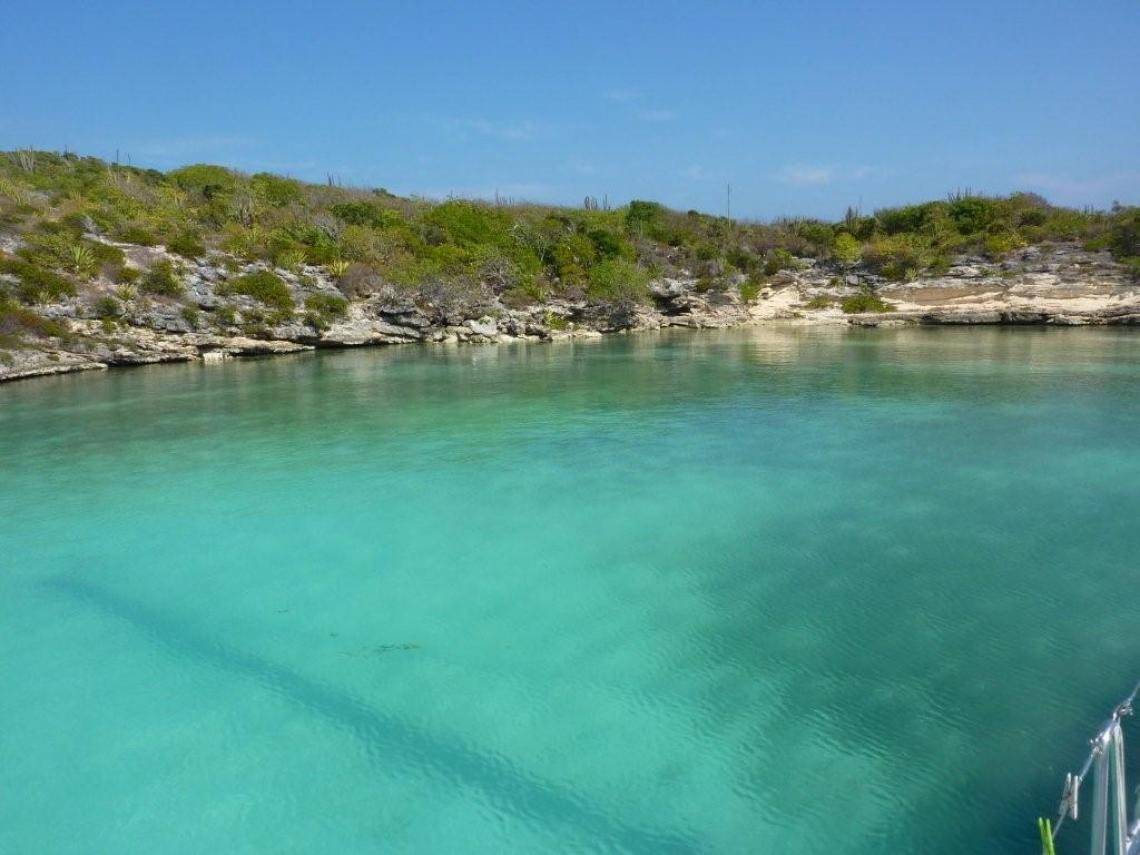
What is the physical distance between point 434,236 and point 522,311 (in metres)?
9.56

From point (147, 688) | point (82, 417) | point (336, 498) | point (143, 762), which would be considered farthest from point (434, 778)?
point (82, 417)

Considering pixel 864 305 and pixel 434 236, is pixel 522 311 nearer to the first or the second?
pixel 434 236

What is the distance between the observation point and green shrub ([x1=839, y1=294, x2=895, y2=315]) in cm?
4372

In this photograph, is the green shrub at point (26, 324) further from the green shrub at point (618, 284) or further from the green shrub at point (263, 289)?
the green shrub at point (618, 284)

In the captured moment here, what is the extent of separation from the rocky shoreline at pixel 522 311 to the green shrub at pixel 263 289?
0.40m

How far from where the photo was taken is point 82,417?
16.6 metres

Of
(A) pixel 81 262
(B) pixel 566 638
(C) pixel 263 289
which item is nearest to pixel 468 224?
(C) pixel 263 289

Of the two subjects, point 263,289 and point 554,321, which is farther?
point 554,321

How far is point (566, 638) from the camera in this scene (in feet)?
19.8

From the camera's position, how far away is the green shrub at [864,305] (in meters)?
43.7

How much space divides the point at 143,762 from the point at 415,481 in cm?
644

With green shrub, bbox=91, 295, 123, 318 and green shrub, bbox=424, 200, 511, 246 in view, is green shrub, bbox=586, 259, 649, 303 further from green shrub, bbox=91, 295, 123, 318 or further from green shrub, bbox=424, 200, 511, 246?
green shrub, bbox=91, 295, 123, 318

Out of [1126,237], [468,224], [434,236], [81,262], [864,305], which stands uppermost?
[468,224]

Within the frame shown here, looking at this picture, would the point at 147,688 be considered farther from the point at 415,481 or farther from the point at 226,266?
the point at 226,266
